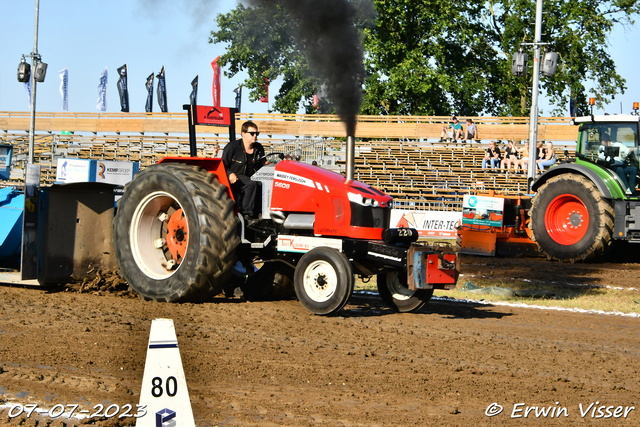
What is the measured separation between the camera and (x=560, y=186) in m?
13.5

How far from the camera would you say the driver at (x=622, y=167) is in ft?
41.6

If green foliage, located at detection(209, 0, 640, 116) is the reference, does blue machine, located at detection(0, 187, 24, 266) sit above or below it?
below

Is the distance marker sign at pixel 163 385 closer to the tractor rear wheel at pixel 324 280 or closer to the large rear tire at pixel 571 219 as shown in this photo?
the tractor rear wheel at pixel 324 280

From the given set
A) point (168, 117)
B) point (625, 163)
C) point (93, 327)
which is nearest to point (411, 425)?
point (93, 327)

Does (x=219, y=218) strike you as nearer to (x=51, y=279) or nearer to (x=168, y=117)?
(x=51, y=279)

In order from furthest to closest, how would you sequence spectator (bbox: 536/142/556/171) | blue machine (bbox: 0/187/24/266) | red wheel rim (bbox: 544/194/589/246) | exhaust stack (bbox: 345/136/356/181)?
spectator (bbox: 536/142/556/171)
red wheel rim (bbox: 544/194/589/246)
blue machine (bbox: 0/187/24/266)
exhaust stack (bbox: 345/136/356/181)

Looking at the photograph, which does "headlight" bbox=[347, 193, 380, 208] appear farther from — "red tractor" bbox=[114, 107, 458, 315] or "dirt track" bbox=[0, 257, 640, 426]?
"dirt track" bbox=[0, 257, 640, 426]

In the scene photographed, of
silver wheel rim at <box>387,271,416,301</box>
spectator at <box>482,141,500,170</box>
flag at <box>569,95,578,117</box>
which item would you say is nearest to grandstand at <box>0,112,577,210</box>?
spectator at <box>482,141,500,170</box>

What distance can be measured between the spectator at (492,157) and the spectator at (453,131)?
3.88m

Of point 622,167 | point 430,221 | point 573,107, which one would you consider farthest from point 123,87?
point 622,167

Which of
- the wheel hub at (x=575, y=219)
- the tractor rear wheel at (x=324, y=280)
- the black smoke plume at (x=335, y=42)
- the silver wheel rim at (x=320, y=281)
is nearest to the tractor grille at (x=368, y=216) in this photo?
the tractor rear wheel at (x=324, y=280)

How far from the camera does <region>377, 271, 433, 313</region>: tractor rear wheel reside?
23.9 feet

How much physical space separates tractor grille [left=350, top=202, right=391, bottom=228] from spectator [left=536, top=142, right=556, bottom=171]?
15.0 m

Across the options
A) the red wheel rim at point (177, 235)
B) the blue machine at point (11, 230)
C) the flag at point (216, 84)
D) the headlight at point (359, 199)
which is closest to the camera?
the headlight at point (359, 199)
